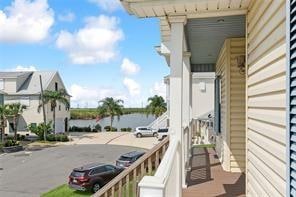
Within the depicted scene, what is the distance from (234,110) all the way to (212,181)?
6.71 feet

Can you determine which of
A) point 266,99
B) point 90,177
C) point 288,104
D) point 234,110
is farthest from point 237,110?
point 90,177

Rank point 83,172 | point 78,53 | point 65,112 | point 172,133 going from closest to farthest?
point 172,133 < point 83,172 < point 65,112 < point 78,53

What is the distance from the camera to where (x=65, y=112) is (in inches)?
1674

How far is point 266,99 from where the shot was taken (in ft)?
11.8

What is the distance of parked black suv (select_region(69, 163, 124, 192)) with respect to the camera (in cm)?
1492

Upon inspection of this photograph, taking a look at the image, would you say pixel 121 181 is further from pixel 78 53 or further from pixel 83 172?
pixel 78 53

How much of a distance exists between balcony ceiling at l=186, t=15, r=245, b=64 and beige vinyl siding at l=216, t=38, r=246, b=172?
362 mm

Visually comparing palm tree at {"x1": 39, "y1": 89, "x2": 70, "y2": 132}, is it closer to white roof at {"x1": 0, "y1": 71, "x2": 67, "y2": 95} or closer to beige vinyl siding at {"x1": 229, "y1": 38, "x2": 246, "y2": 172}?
white roof at {"x1": 0, "y1": 71, "x2": 67, "y2": 95}

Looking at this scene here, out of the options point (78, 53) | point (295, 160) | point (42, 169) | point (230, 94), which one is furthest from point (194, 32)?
point (78, 53)

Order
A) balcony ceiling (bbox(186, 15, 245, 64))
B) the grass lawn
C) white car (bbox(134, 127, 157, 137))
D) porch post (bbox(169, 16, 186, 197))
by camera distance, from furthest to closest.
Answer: white car (bbox(134, 127, 157, 137))
the grass lawn
balcony ceiling (bbox(186, 15, 245, 64))
porch post (bbox(169, 16, 186, 197))

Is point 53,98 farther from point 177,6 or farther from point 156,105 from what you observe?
point 177,6

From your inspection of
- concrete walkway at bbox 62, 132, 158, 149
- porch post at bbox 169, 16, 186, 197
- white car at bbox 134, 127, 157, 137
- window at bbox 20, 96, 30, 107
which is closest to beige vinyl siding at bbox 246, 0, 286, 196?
porch post at bbox 169, 16, 186, 197

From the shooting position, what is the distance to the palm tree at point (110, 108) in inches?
1729

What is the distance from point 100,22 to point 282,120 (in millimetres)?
34550
